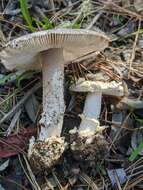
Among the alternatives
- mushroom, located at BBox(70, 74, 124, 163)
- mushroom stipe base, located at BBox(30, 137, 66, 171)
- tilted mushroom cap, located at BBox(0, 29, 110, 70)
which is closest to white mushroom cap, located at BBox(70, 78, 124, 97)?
mushroom, located at BBox(70, 74, 124, 163)

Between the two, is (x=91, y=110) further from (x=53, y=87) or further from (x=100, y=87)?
(x=53, y=87)

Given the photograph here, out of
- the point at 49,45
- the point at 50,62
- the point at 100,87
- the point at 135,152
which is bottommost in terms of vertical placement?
the point at 135,152

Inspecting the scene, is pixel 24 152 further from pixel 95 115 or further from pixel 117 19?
pixel 117 19

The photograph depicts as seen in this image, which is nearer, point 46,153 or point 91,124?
point 46,153

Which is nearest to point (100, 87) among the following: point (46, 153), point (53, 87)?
point (53, 87)

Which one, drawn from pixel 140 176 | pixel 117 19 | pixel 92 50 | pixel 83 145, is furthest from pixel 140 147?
pixel 117 19

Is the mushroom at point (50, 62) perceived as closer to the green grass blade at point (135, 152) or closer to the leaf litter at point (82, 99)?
the leaf litter at point (82, 99)

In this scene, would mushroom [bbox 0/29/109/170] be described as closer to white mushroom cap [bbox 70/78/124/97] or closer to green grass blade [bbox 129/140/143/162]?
white mushroom cap [bbox 70/78/124/97]
